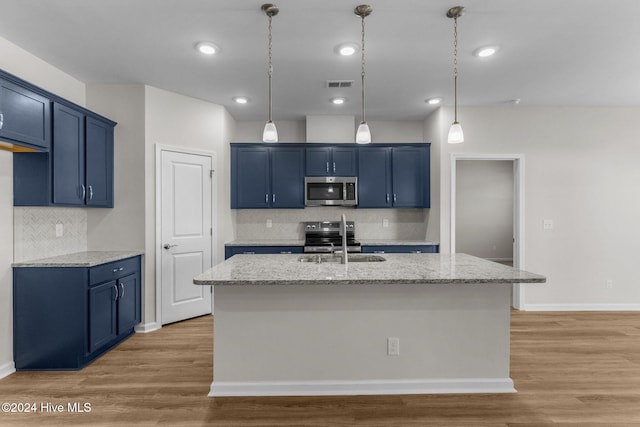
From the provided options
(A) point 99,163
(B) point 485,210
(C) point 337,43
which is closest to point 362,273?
(C) point 337,43

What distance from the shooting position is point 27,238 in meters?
2.90

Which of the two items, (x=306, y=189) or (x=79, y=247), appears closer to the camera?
(x=79, y=247)

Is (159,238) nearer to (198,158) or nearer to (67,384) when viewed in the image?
(198,158)

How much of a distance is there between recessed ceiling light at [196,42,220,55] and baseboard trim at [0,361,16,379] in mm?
3054

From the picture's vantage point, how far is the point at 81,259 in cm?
299

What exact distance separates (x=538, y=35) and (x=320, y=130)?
9.17ft

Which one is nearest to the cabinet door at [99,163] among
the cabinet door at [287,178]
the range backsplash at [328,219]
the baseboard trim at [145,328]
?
the baseboard trim at [145,328]

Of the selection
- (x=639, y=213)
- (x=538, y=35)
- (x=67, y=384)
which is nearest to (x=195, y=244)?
(x=67, y=384)

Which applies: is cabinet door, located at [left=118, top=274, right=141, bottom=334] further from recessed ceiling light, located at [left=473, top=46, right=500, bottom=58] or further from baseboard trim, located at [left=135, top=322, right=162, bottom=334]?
recessed ceiling light, located at [left=473, top=46, right=500, bottom=58]

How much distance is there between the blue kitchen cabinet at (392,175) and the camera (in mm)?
4773

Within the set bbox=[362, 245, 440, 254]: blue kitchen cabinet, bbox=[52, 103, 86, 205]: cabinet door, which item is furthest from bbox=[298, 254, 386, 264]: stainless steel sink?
bbox=[52, 103, 86, 205]: cabinet door

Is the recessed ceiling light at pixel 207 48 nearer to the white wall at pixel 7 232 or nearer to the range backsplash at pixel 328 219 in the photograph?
the white wall at pixel 7 232

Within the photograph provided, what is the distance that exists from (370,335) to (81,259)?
8.63ft

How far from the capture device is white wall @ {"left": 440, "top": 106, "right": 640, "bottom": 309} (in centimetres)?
441
